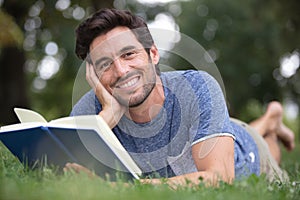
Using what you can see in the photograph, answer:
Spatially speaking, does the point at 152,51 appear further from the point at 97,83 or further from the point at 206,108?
the point at 206,108

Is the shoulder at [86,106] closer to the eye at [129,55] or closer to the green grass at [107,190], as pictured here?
the eye at [129,55]

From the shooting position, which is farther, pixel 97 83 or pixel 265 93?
pixel 265 93

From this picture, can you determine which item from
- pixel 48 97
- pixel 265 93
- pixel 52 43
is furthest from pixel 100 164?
pixel 48 97

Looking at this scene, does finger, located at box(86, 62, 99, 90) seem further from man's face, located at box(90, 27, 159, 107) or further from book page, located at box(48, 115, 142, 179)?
book page, located at box(48, 115, 142, 179)

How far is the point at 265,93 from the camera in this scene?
70.7 feet

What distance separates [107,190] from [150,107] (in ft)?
4.25

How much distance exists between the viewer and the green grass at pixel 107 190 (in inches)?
79.2

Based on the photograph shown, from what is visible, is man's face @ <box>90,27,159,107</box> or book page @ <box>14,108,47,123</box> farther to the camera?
man's face @ <box>90,27,159,107</box>

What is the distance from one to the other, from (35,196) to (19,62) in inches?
559

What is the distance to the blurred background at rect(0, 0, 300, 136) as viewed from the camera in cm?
1433

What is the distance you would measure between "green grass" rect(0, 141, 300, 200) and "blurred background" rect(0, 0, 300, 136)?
10460 millimetres

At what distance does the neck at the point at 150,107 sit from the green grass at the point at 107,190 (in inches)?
33.4

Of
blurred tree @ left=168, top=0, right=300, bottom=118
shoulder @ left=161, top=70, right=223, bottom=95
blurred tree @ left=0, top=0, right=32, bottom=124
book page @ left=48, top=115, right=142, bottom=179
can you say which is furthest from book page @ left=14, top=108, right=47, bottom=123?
blurred tree @ left=168, top=0, right=300, bottom=118

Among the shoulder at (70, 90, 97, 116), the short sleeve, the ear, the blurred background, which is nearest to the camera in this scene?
the short sleeve
